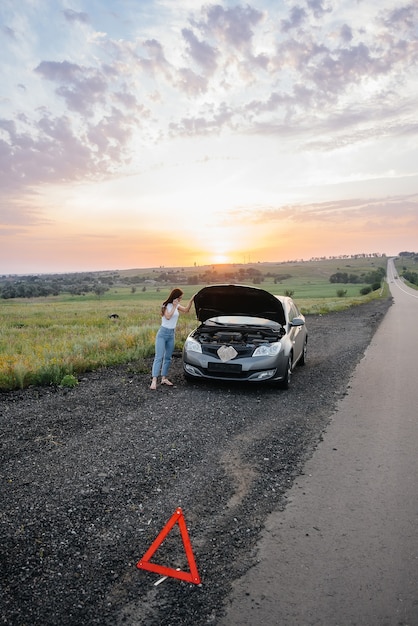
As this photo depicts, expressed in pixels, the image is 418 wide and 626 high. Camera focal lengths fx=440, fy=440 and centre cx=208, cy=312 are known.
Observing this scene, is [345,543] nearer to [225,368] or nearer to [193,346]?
[225,368]

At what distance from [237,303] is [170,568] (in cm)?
668

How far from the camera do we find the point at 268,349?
7.95 meters

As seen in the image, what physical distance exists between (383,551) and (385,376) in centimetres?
667

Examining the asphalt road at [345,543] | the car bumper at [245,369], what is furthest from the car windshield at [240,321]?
the asphalt road at [345,543]

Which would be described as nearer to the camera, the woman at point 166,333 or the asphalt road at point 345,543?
the asphalt road at point 345,543

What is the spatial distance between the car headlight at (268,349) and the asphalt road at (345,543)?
6.47ft

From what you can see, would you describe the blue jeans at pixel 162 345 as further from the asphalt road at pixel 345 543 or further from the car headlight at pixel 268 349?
the asphalt road at pixel 345 543

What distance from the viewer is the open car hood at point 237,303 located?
29.8 feet

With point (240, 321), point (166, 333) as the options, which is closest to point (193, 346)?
point (166, 333)

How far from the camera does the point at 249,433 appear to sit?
19.5 feet

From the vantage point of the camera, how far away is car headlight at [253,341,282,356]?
788 centimetres

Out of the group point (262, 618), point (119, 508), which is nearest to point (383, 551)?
point (262, 618)

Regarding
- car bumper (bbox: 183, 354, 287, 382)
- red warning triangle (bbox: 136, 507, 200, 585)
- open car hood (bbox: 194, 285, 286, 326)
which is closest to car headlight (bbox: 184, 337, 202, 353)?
car bumper (bbox: 183, 354, 287, 382)

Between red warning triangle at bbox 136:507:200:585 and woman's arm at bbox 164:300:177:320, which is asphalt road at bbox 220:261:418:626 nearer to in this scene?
red warning triangle at bbox 136:507:200:585
